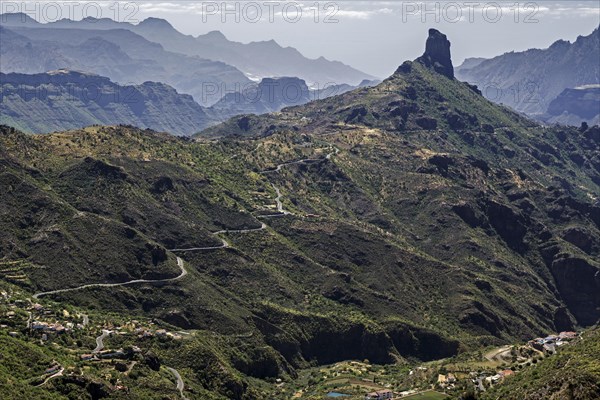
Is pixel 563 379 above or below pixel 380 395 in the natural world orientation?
above

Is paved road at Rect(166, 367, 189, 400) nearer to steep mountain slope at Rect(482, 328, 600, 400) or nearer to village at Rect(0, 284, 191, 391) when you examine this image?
village at Rect(0, 284, 191, 391)

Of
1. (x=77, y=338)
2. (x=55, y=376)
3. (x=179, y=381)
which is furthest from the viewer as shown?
(x=77, y=338)

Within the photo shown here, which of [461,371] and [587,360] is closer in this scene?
[587,360]

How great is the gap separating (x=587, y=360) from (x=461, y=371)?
1902 inches

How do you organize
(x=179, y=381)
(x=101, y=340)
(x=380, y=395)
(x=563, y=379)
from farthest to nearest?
(x=101, y=340) < (x=380, y=395) < (x=179, y=381) < (x=563, y=379)

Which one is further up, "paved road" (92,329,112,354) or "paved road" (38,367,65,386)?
"paved road" (38,367,65,386)

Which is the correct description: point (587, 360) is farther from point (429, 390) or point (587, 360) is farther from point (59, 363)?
point (59, 363)

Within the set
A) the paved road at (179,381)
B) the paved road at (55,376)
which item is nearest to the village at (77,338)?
the paved road at (55,376)

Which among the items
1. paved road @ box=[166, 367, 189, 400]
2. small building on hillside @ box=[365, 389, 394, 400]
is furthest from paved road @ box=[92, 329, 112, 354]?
small building on hillside @ box=[365, 389, 394, 400]

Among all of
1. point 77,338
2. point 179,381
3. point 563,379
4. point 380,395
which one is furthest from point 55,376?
point 563,379

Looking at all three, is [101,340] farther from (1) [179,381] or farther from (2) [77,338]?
(1) [179,381]

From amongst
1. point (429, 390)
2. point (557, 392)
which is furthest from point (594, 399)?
point (429, 390)

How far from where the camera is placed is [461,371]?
643 feet

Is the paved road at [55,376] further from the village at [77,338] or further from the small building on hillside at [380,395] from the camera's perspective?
the small building on hillside at [380,395]
